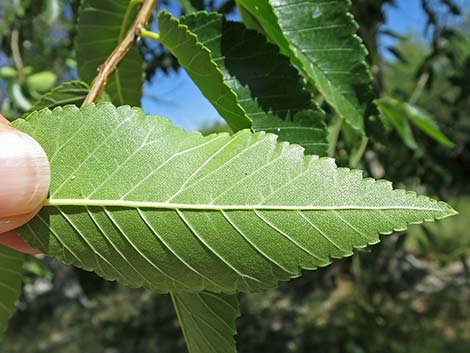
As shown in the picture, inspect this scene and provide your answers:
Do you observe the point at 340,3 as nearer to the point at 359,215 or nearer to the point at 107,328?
the point at 359,215

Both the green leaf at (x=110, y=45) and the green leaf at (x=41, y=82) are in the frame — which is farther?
the green leaf at (x=41, y=82)

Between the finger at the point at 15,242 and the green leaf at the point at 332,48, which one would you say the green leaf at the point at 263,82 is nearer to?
the green leaf at the point at 332,48

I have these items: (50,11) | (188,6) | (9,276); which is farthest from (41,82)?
(9,276)

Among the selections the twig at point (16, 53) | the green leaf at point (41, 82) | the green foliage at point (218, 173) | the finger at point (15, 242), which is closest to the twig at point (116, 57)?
the green foliage at point (218, 173)

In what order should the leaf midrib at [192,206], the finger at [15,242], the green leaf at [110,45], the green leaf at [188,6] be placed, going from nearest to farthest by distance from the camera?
the leaf midrib at [192,206] → the finger at [15,242] → the green leaf at [110,45] → the green leaf at [188,6]

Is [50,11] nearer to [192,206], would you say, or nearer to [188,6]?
[188,6]

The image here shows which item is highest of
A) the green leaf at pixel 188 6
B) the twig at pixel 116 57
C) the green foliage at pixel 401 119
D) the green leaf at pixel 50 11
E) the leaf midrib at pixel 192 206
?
the twig at pixel 116 57
